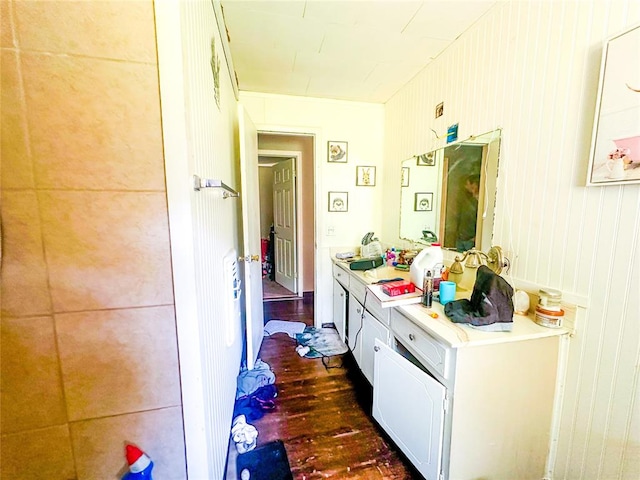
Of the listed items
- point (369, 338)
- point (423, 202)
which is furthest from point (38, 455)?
point (423, 202)

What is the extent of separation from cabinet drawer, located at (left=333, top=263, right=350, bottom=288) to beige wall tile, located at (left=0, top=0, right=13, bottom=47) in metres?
2.01

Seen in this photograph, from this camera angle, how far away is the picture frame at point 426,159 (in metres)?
1.93

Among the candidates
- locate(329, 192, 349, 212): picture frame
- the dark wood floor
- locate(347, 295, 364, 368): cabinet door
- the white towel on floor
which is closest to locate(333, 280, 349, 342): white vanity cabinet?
locate(347, 295, 364, 368): cabinet door

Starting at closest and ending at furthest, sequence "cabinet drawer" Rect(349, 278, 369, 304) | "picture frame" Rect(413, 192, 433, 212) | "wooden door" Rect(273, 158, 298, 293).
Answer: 1. "cabinet drawer" Rect(349, 278, 369, 304)
2. "picture frame" Rect(413, 192, 433, 212)
3. "wooden door" Rect(273, 158, 298, 293)

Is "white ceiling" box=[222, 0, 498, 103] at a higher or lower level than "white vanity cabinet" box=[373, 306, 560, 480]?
higher

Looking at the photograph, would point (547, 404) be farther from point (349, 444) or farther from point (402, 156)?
point (402, 156)

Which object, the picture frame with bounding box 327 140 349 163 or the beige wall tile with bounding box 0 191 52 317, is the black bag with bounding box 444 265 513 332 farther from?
the picture frame with bounding box 327 140 349 163

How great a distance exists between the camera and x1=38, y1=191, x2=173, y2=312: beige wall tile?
0.61m

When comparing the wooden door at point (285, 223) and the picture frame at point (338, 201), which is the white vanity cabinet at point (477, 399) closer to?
the picture frame at point (338, 201)

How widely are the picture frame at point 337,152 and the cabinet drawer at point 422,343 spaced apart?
5.59ft

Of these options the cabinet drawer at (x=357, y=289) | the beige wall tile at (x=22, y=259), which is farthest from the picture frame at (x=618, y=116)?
the beige wall tile at (x=22, y=259)

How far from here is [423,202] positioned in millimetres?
2076

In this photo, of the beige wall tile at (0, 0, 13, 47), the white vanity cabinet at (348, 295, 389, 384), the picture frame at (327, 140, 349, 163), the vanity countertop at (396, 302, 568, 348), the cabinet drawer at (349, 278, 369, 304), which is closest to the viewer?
the beige wall tile at (0, 0, 13, 47)

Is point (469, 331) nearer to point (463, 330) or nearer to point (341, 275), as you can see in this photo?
point (463, 330)
